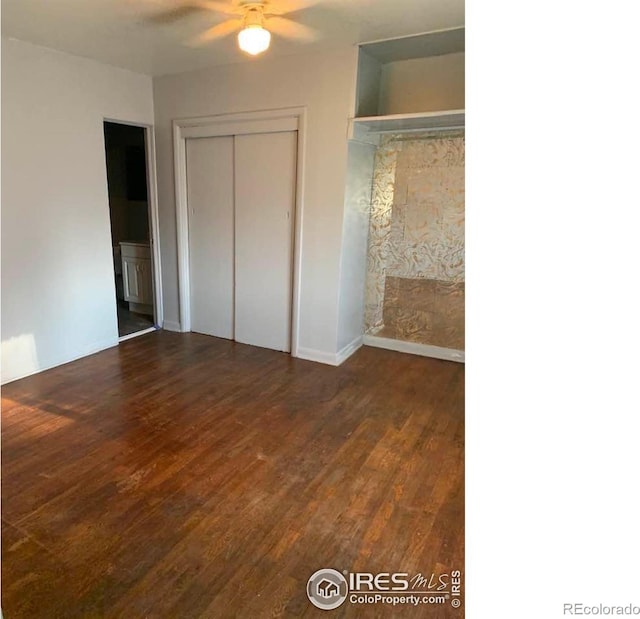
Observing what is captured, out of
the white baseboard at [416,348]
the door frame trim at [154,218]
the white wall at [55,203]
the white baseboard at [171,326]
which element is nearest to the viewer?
the white wall at [55,203]

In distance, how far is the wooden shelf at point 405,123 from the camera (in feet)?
10.8

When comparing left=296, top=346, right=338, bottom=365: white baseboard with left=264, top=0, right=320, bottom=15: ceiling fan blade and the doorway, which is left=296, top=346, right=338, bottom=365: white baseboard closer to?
the doorway

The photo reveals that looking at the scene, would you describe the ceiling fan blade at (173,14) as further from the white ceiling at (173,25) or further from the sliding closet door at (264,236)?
the sliding closet door at (264,236)

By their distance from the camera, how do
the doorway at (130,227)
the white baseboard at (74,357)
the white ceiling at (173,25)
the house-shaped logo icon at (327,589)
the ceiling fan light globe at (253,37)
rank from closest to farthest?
the house-shaped logo icon at (327,589)
the ceiling fan light globe at (253,37)
the white ceiling at (173,25)
the white baseboard at (74,357)
the doorway at (130,227)

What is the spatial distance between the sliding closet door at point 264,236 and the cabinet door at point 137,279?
1431mm

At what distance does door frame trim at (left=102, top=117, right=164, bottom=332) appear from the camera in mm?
4418

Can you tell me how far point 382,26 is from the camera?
2957mm

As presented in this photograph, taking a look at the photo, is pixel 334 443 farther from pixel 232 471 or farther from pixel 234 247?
pixel 234 247

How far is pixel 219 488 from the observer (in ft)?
7.38

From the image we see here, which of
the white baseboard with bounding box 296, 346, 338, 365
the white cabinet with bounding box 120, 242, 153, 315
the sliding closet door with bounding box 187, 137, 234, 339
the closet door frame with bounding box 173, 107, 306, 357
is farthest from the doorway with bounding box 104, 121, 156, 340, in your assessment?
the white baseboard with bounding box 296, 346, 338, 365

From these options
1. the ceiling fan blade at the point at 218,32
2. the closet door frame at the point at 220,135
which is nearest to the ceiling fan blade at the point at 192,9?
the ceiling fan blade at the point at 218,32

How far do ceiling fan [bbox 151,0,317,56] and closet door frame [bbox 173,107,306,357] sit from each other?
828mm
